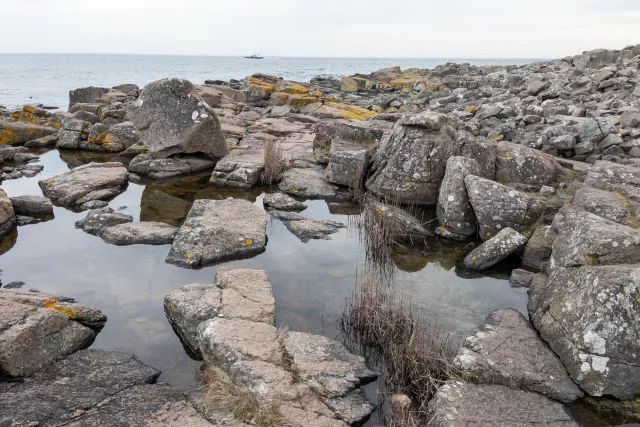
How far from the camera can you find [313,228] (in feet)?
31.5

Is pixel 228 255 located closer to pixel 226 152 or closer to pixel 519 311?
pixel 519 311

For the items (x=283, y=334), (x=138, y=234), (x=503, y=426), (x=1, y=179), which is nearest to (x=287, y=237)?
(x=138, y=234)

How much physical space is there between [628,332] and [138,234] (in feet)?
26.4

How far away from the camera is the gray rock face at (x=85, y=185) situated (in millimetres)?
11289

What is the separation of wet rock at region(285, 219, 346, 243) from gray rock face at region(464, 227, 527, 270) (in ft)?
9.53

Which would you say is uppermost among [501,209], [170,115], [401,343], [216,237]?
[170,115]

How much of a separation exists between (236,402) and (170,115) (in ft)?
35.5

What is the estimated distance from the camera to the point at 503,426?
13.9 ft

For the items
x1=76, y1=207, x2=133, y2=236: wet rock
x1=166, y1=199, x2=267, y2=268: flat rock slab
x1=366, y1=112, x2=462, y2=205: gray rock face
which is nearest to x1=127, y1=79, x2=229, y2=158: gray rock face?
x1=76, y1=207, x2=133, y2=236: wet rock

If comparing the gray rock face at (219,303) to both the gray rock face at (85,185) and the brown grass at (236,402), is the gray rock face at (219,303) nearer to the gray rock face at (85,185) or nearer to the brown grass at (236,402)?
the brown grass at (236,402)

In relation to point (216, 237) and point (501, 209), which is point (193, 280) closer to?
point (216, 237)

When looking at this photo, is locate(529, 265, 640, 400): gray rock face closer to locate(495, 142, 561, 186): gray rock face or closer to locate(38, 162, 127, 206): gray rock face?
locate(495, 142, 561, 186): gray rock face

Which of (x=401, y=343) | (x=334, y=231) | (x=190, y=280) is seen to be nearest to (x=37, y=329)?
(x=190, y=280)

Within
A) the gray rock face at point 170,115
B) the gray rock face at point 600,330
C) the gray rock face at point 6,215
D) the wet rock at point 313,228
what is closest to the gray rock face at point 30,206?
the gray rock face at point 6,215
